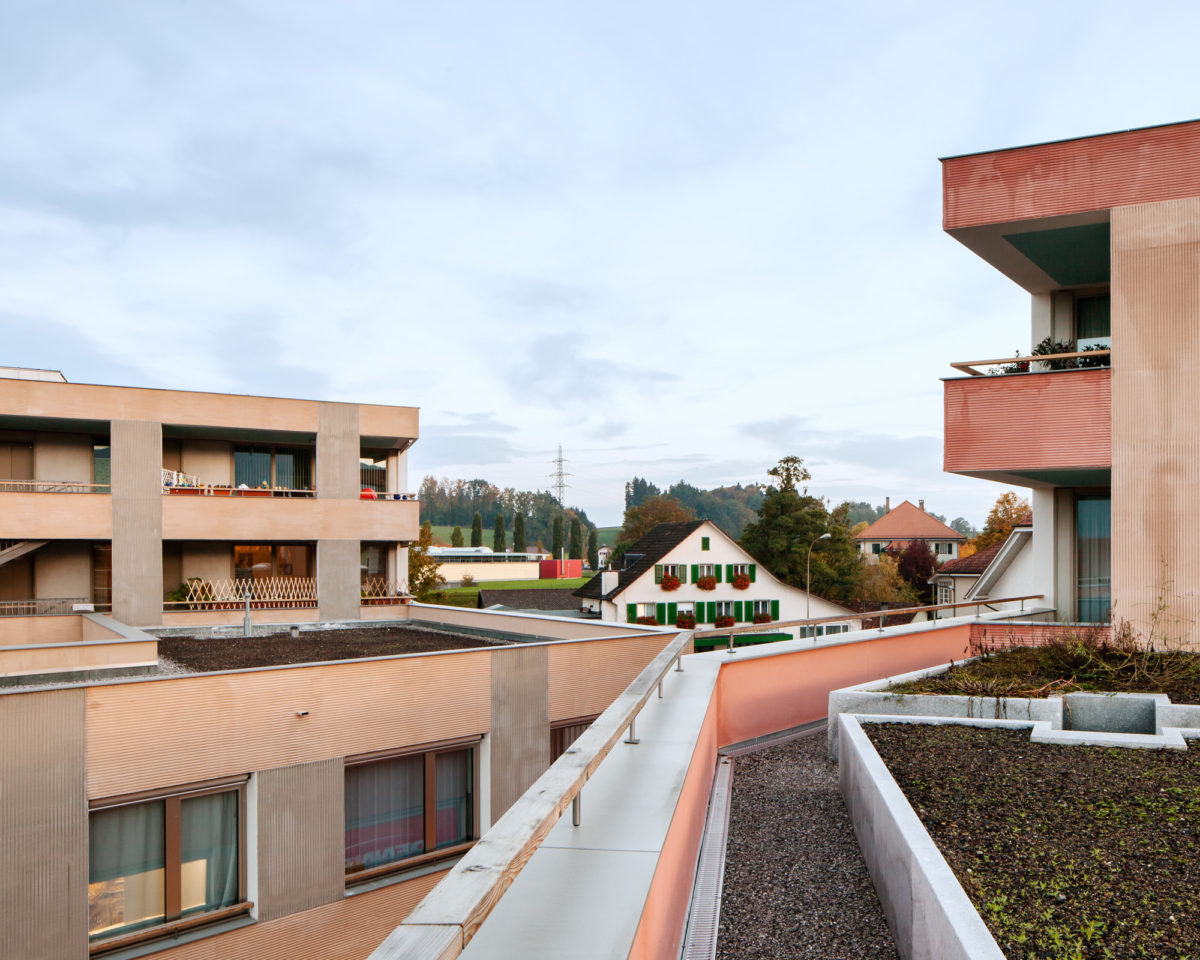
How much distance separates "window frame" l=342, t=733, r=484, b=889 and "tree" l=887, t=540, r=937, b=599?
51.2m

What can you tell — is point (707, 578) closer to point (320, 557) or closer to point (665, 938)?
point (320, 557)

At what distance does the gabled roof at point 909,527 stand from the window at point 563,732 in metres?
89.0

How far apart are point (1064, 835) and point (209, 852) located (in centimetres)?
831

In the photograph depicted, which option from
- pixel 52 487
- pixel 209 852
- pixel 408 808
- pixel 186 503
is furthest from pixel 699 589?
pixel 209 852

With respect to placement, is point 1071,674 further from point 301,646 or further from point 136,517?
point 136,517

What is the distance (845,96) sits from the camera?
46.2 ft

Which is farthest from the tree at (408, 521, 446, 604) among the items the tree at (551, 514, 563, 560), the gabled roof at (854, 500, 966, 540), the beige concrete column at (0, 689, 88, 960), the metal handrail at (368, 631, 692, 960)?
the gabled roof at (854, 500, 966, 540)

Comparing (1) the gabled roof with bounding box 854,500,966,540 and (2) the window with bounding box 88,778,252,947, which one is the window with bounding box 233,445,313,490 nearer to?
(2) the window with bounding box 88,778,252,947

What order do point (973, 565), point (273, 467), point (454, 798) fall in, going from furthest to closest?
point (973, 565), point (273, 467), point (454, 798)

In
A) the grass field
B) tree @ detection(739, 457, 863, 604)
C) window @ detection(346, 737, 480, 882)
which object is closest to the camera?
window @ detection(346, 737, 480, 882)

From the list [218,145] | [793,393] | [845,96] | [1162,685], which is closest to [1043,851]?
[1162,685]

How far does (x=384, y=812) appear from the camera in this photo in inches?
392

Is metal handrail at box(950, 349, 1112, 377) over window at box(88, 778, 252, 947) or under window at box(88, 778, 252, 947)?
over

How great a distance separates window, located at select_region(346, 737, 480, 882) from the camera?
9719 mm
